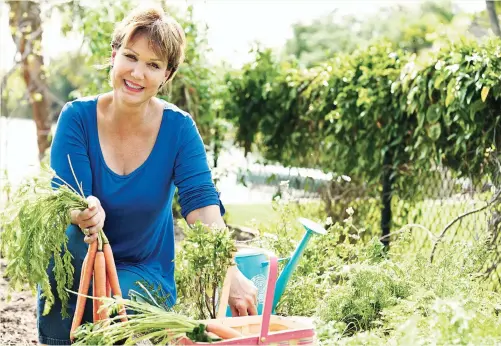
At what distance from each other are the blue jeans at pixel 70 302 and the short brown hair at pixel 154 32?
2.30ft

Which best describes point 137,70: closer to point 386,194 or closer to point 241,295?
point 241,295

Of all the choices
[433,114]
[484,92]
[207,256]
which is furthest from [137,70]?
[433,114]

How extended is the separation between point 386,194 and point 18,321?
→ 7.98 ft

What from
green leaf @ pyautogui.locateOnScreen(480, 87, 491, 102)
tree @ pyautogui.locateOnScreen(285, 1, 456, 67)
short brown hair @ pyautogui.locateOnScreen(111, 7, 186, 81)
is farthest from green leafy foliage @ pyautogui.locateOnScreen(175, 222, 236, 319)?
tree @ pyautogui.locateOnScreen(285, 1, 456, 67)

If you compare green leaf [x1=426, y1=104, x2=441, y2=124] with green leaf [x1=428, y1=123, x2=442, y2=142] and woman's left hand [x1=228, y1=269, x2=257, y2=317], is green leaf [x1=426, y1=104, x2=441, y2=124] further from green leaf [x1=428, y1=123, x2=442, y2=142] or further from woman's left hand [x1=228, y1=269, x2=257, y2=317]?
woman's left hand [x1=228, y1=269, x2=257, y2=317]

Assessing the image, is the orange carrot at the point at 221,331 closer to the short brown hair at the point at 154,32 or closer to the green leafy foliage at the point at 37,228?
the green leafy foliage at the point at 37,228

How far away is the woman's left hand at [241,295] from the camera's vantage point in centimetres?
242

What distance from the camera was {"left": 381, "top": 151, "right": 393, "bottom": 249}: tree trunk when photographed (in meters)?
4.89

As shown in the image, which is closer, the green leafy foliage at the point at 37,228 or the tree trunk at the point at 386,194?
the green leafy foliage at the point at 37,228

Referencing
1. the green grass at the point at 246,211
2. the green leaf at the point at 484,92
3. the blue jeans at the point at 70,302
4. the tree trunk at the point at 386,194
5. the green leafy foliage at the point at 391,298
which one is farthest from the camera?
the green grass at the point at 246,211

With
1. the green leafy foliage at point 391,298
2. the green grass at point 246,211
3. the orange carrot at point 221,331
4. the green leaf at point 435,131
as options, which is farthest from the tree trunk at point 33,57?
the orange carrot at point 221,331

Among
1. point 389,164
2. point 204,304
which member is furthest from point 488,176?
point 204,304

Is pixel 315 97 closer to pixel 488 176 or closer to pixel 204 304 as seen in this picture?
pixel 488 176

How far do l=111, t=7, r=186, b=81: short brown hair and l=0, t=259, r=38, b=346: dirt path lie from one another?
145 cm
